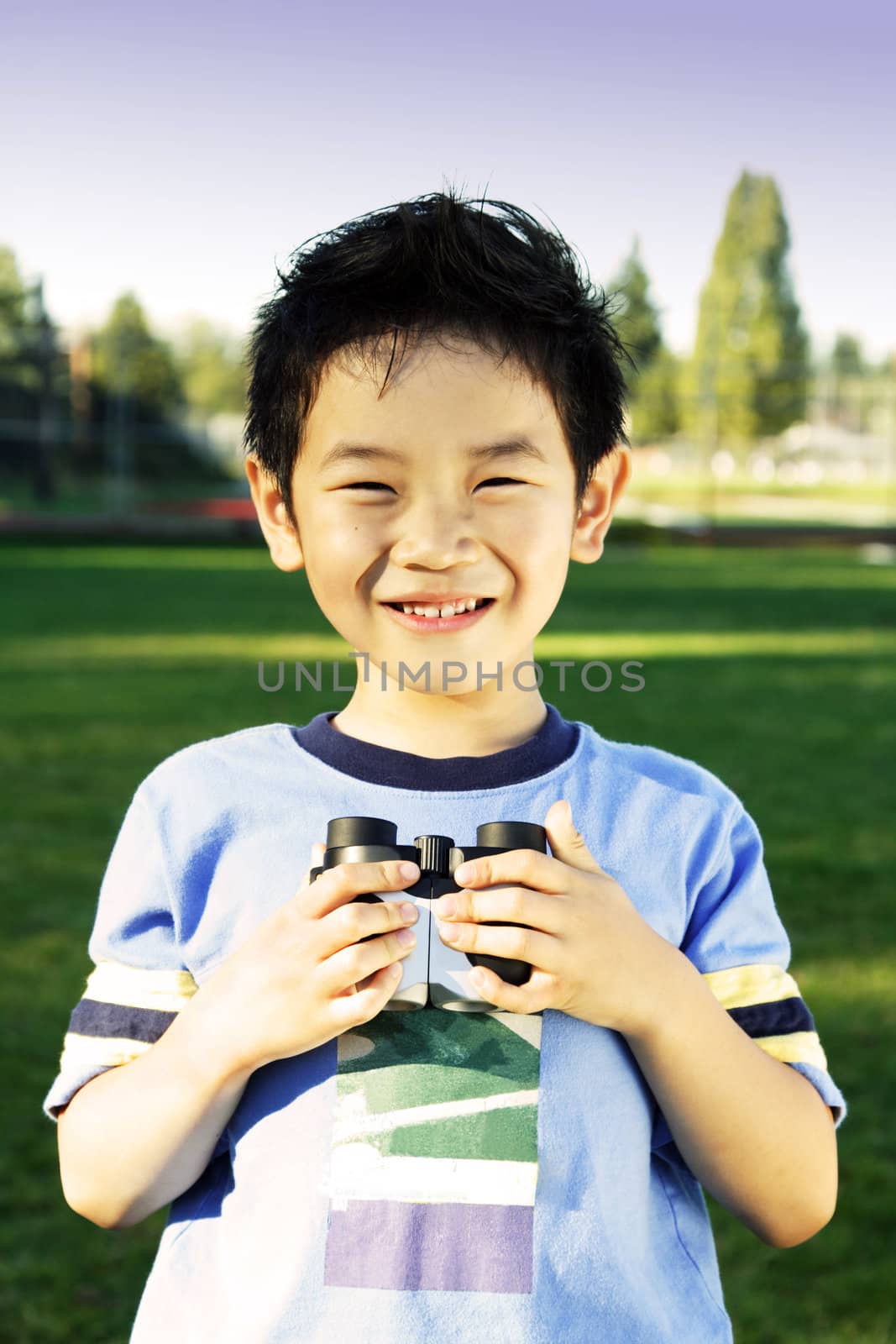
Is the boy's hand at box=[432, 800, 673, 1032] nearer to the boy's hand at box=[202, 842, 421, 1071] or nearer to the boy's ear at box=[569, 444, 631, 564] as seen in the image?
the boy's hand at box=[202, 842, 421, 1071]

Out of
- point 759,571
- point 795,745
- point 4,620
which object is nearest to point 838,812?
point 795,745

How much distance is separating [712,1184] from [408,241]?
0.93 m

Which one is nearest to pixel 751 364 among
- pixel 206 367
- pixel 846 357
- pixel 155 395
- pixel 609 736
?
pixel 846 357

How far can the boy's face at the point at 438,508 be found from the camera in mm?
1255

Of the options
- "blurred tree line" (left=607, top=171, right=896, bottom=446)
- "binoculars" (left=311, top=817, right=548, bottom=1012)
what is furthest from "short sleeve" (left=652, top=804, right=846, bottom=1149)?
"blurred tree line" (left=607, top=171, right=896, bottom=446)

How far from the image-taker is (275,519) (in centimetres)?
149

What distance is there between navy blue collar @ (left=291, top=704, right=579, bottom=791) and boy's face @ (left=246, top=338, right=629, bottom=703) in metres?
0.06

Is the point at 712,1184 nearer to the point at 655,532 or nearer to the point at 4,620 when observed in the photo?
the point at 4,620

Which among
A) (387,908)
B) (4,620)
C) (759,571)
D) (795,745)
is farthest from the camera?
(759,571)

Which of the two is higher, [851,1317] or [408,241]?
[408,241]

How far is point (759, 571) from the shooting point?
1945 cm

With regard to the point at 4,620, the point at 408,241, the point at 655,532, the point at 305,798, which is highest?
the point at 408,241

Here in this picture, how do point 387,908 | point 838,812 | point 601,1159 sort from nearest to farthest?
point 387,908 → point 601,1159 → point 838,812

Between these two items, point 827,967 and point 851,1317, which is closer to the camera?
point 851,1317
